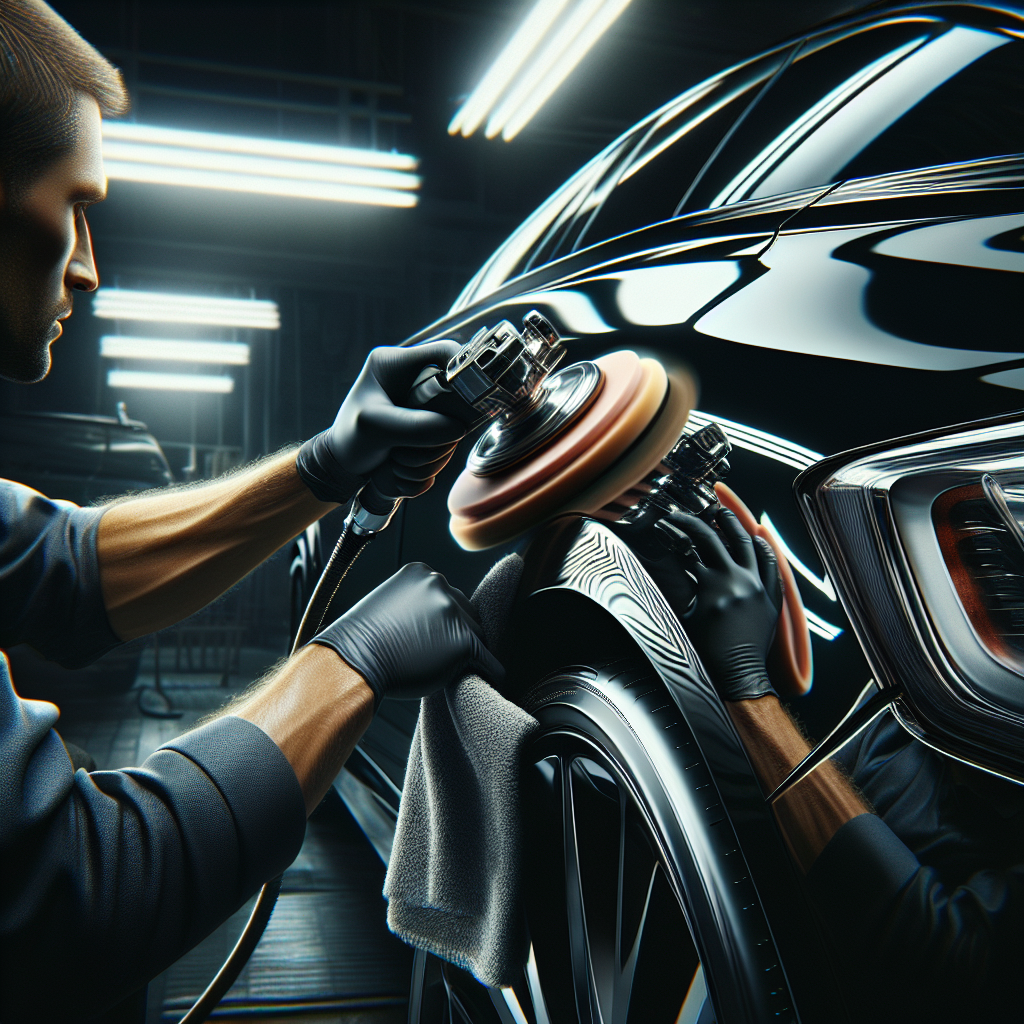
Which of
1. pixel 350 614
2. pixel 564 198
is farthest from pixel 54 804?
pixel 564 198

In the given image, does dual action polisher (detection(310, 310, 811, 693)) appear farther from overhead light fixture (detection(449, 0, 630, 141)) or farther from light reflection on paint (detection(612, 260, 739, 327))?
overhead light fixture (detection(449, 0, 630, 141))

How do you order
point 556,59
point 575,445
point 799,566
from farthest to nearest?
point 556,59 < point 575,445 < point 799,566

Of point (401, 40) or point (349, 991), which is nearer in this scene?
point (349, 991)

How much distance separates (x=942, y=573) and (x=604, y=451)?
0.35 metres

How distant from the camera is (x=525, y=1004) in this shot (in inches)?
33.4

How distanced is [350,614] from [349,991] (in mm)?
1160

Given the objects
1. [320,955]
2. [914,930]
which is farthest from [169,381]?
[914,930]

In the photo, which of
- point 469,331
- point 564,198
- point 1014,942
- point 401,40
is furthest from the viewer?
point 401,40

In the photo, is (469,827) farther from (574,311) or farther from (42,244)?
(42,244)

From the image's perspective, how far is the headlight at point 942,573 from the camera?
1.51 feet

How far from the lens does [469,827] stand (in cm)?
86

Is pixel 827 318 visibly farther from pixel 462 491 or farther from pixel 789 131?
pixel 462 491

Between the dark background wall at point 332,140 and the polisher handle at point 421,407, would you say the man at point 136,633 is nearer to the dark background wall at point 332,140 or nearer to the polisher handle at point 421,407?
the polisher handle at point 421,407

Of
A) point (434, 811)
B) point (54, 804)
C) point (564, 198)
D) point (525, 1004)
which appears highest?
point (564, 198)
